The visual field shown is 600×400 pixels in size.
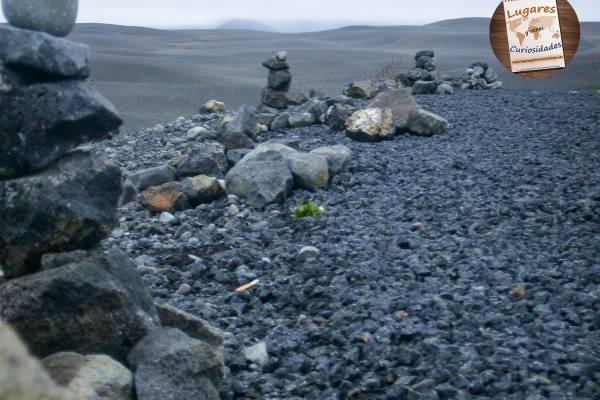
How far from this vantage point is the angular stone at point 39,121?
438 centimetres

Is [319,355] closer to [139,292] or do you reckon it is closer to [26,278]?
[139,292]

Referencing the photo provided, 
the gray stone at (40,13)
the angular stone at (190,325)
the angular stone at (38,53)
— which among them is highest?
the gray stone at (40,13)

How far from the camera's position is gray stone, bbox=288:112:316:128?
532 inches

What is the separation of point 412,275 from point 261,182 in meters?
3.25

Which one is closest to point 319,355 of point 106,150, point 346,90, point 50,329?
point 50,329

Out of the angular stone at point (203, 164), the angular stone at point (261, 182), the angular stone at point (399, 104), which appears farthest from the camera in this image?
the angular stone at point (399, 104)

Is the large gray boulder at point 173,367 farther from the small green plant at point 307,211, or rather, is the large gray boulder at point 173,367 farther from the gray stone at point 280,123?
the gray stone at point 280,123

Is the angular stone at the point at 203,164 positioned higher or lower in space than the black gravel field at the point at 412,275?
higher

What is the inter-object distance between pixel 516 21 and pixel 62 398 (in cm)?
1335

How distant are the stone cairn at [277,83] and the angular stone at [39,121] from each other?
1134cm

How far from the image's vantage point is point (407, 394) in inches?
169

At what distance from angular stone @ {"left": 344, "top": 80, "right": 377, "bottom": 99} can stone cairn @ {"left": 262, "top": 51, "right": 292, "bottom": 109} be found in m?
1.84

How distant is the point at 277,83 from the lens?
1573cm

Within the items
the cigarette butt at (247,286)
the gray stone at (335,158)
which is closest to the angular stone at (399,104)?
the gray stone at (335,158)
